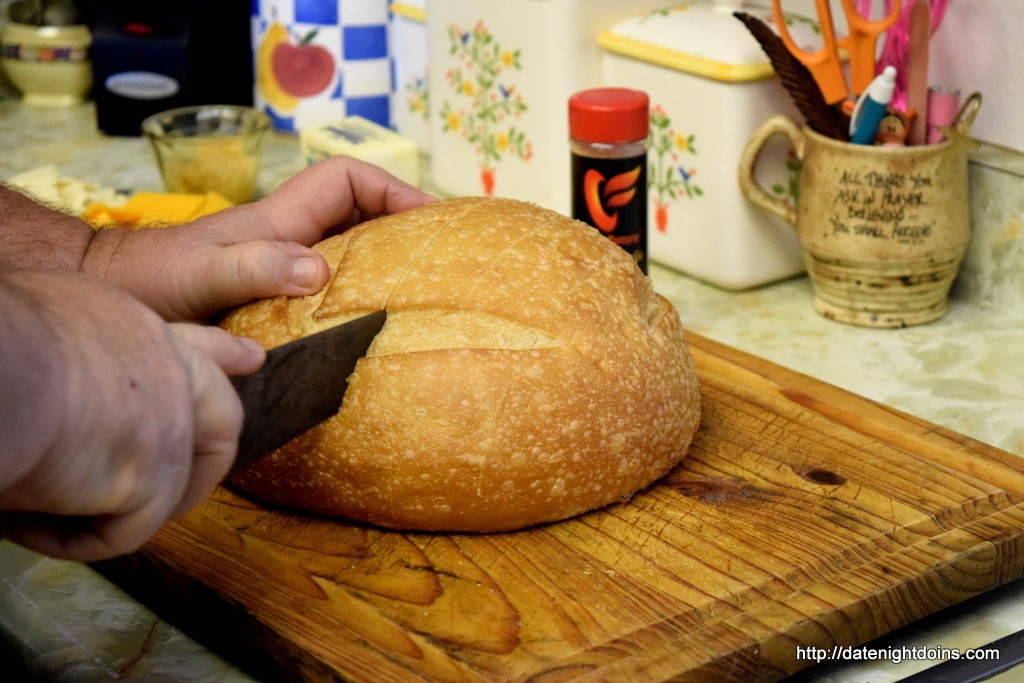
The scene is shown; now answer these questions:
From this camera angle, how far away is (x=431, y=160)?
2053mm

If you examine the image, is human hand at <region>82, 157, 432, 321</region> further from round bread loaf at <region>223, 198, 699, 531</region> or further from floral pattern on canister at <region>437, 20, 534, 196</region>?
floral pattern on canister at <region>437, 20, 534, 196</region>

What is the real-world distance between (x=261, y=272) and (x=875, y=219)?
0.72 meters

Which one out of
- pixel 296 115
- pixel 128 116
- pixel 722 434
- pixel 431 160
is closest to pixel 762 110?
pixel 722 434

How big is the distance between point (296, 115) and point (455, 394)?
1332 mm

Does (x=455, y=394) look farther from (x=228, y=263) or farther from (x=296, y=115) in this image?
(x=296, y=115)

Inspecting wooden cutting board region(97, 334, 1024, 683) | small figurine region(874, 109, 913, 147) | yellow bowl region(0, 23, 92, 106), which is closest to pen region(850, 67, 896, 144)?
small figurine region(874, 109, 913, 147)

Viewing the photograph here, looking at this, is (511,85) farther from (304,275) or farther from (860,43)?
(304,275)

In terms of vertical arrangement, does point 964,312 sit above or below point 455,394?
below

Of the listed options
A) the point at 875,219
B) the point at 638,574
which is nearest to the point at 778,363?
the point at 875,219

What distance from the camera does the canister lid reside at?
59.5 inches

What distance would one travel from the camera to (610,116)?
1.39m

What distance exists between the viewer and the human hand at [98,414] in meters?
0.65

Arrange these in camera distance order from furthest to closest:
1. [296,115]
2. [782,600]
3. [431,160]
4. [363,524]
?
[296,115], [431,160], [363,524], [782,600]

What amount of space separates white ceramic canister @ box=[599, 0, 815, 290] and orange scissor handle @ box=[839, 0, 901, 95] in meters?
0.11
